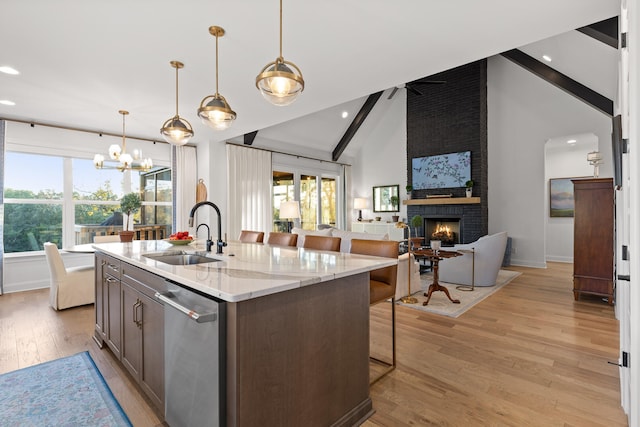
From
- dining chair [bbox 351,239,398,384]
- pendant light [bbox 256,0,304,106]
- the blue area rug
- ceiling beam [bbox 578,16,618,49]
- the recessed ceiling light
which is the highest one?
ceiling beam [bbox 578,16,618,49]

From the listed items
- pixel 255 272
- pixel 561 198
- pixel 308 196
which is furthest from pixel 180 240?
→ pixel 561 198

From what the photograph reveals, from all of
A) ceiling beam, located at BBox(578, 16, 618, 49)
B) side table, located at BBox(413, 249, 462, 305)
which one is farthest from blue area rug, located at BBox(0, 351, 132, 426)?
ceiling beam, located at BBox(578, 16, 618, 49)

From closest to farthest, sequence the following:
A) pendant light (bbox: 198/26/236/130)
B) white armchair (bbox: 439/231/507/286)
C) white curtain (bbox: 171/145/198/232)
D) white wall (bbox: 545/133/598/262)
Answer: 1. pendant light (bbox: 198/26/236/130)
2. white armchair (bbox: 439/231/507/286)
3. white curtain (bbox: 171/145/198/232)
4. white wall (bbox: 545/133/598/262)

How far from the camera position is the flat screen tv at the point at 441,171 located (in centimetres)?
657

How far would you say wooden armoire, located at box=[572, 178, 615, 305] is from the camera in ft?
12.0

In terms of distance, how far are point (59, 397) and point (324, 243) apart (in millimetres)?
2096

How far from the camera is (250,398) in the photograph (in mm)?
1263

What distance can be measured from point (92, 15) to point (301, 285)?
2.60 m

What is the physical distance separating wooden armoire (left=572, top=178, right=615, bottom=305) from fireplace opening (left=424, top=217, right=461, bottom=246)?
2.86 meters

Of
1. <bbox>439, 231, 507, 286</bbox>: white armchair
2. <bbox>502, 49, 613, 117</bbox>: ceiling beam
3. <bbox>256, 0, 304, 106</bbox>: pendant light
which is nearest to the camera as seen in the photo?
<bbox>256, 0, 304, 106</bbox>: pendant light

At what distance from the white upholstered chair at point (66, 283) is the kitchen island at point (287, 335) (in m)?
2.52

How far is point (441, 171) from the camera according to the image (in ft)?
22.7

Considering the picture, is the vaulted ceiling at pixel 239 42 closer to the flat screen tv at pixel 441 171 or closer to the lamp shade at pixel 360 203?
the flat screen tv at pixel 441 171

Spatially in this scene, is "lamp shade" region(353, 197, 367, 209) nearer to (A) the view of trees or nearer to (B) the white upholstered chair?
(A) the view of trees
